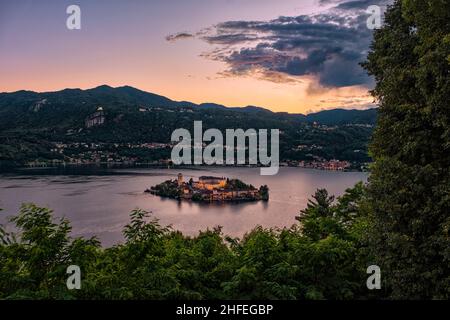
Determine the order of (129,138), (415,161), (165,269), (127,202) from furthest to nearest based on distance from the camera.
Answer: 1. (129,138)
2. (127,202)
3. (415,161)
4. (165,269)

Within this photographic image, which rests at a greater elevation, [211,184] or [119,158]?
[119,158]

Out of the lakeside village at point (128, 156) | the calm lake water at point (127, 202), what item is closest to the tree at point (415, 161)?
the calm lake water at point (127, 202)

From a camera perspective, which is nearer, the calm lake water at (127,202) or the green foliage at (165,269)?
the green foliage at (165,269)

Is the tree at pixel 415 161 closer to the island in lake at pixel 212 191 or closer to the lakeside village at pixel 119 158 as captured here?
the island in lake at pixel 212 191

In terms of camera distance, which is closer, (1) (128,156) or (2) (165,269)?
(2) (165,269)

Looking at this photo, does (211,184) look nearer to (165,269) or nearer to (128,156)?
(165,269)

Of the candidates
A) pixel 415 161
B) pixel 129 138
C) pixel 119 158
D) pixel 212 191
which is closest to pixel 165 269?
pixel 415 161
